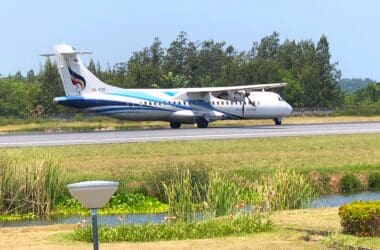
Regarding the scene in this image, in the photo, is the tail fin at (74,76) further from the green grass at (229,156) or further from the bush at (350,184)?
the bush at (350,184)

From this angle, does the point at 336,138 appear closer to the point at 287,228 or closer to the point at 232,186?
the point at 232,186

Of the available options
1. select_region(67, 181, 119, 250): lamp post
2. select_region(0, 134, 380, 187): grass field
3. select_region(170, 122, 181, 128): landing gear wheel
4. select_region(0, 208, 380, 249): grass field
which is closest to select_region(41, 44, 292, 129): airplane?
select_region(170, 122, 181, 128): landing gear wheel

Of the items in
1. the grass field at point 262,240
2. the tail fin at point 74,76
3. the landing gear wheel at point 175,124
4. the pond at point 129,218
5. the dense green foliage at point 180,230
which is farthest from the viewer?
the landing gear wheel at point 175,124

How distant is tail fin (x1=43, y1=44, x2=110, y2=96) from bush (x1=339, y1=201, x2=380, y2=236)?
44.0 metres

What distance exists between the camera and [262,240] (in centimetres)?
1432

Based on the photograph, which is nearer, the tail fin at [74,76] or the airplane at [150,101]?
the airplane at [150,101]

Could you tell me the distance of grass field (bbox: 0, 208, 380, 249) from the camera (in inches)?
543

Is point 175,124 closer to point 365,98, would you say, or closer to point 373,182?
point 373,182

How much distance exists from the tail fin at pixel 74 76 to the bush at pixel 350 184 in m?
32.4

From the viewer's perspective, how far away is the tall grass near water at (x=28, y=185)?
21797 mm

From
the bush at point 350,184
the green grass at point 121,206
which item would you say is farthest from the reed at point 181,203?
the bush at point 350,184

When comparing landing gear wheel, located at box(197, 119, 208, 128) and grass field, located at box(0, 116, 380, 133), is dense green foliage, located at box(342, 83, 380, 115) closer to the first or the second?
grass field, located at box(0, 116, 380, 133)

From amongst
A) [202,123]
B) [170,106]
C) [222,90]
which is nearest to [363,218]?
[170,106]

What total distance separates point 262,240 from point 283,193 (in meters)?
5.36
